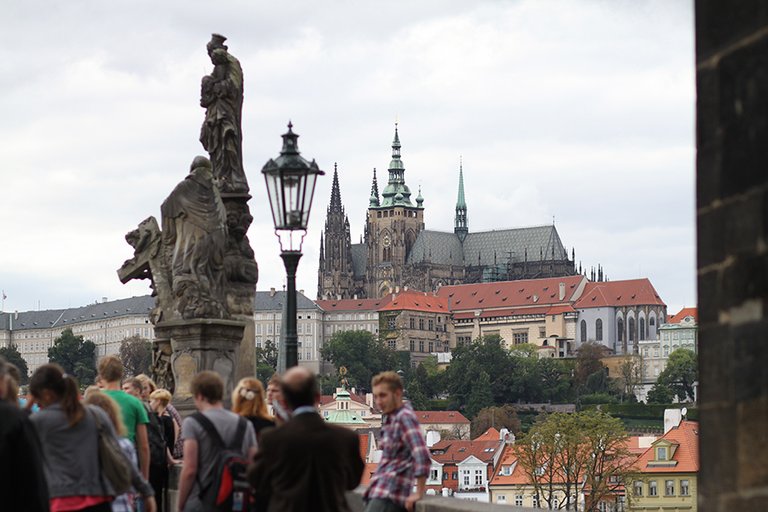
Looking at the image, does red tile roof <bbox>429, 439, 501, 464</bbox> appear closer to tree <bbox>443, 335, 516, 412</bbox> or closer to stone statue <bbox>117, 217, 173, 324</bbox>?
tree <bbox>443, 335, 516, 412</bbox>

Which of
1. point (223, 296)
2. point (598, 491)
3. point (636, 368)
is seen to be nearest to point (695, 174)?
point (223, 296)

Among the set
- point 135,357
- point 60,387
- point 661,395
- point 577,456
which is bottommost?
point 577,456

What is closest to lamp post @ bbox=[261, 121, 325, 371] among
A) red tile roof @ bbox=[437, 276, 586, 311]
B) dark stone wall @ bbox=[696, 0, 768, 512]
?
dark stone wall @ bbox=[696, 0, 768, 512]

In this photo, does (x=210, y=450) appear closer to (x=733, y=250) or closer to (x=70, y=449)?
(x=70, y=449)

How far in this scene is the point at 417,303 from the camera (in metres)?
190

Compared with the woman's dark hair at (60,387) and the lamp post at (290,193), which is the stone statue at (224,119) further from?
the woman's dark hair at (60,387)

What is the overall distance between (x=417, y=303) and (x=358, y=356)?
1669 centimetres

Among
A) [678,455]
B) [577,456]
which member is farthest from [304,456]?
[678,455]

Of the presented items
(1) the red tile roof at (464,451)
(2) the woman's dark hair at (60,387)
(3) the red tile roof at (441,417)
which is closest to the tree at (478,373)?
(3) the red tile roof at (441,417)

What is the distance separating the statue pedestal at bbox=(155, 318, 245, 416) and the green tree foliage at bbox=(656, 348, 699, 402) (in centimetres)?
15297

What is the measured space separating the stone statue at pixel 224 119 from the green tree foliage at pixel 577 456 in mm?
61073

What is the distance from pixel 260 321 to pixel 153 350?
17636 cm

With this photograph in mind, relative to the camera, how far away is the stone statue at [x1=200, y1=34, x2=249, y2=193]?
1462cm

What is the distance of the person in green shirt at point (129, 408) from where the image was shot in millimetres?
9016
